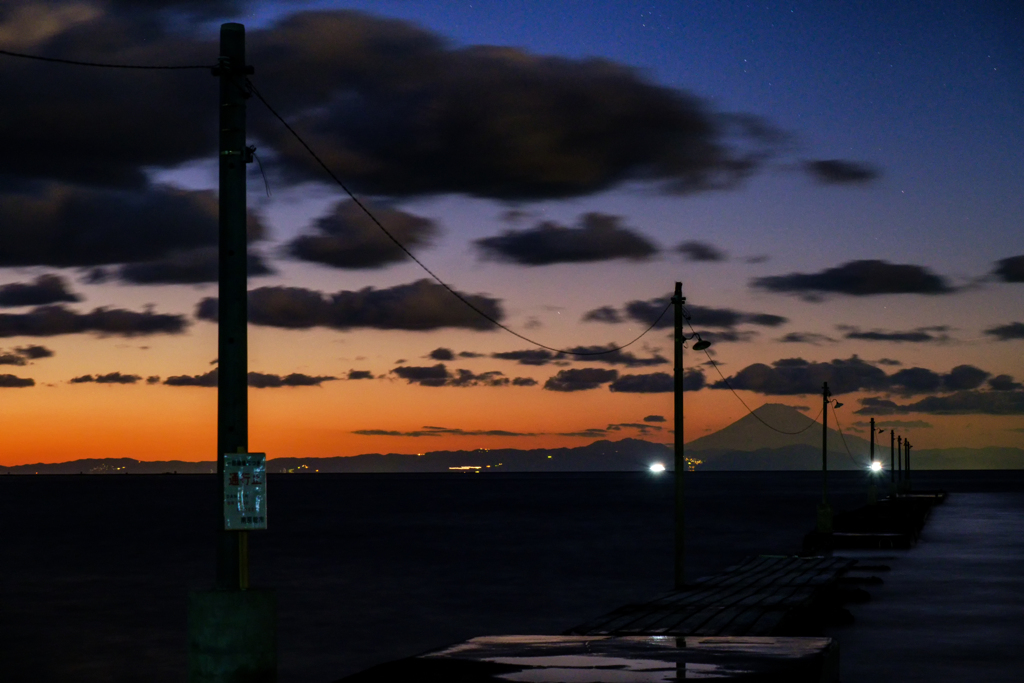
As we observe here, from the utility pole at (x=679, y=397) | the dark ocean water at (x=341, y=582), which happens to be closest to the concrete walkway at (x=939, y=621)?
the utility pole at (x=679, y=397)

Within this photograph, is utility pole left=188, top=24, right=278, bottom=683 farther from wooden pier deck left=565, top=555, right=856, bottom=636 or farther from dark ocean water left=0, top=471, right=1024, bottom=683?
dark ocean water left=0, top=471, right=1024, bottom=683

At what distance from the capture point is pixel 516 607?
41219 millimetres

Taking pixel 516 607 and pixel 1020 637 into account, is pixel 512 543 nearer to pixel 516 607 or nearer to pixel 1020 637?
pixel 516 607

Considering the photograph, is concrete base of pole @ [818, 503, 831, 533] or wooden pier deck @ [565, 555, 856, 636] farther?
concrete base of pole @ [818, 503, 831, 533]

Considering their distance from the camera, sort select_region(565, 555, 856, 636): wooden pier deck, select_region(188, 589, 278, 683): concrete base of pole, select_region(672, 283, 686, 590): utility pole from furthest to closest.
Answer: select_region(672, 283, 686, 590): utility pole, select_region(565, 555, 856, 636): wooden pier deck, select_region(188, 589, 278, 683): concrete base of pole

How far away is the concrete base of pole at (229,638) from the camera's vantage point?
427 inches

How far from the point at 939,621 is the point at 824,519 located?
25112 millimetres

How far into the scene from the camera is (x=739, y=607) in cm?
2319

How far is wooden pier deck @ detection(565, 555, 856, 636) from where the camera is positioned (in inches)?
779

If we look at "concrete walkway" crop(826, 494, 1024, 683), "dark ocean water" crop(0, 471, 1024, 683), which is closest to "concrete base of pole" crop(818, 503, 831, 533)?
"concrete walkway" crop(826, 494, 1024, 683)

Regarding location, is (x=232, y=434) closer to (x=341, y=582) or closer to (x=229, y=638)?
(x=229, y=638)

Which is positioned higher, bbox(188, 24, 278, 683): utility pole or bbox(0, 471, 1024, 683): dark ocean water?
bbox(188, 24, 278, 683): utility pole

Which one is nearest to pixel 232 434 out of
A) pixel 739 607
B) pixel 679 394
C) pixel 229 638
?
pixel 229 638

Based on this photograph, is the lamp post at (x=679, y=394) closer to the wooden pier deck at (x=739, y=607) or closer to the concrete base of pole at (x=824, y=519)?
the wooden pier deck at (x=739, y=607)
